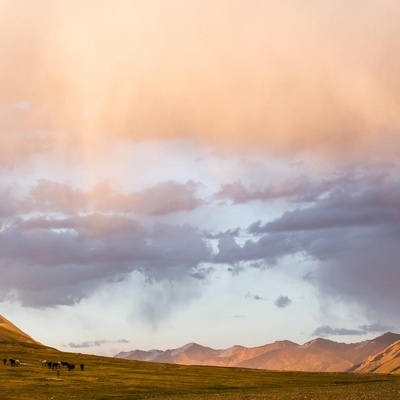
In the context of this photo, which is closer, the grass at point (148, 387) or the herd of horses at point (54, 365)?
the grass at point (148, 387)

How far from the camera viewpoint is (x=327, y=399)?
77.7 m

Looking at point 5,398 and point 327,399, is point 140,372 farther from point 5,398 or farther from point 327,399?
point 327,399

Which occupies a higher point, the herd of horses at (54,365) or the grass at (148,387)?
the herd of horses at (54,365)

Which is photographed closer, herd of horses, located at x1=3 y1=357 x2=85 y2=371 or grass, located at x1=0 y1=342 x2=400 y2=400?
grass, located at x1=0 y1=342 x2=400 y2=400

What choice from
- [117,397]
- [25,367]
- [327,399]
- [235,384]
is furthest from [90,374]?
[327,399]

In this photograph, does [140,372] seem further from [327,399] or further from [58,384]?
[327,399]

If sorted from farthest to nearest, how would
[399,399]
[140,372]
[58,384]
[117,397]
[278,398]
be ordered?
[140,372] → [58,384] → [117,397] → [278,398] → [399,399]

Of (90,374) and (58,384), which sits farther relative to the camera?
(90,374)

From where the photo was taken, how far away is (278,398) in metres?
84.1

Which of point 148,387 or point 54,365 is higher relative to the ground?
point 54,365

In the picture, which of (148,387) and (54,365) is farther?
(54,365)

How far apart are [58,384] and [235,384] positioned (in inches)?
1454

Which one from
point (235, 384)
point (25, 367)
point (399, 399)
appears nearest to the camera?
point (399, 399)

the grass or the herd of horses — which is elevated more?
the herd of horses
